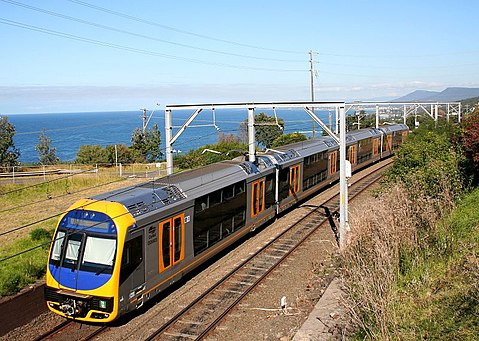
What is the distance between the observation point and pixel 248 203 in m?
16.6

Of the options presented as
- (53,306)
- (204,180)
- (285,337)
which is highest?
Answer: (204,180)

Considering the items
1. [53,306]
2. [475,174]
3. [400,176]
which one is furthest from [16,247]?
[475,174]

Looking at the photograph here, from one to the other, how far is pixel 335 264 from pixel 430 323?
210 inches

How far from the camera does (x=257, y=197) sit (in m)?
17.3

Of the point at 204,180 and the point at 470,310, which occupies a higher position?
the point at 204,180

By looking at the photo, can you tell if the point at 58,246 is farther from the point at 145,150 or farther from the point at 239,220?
the point at 145,150

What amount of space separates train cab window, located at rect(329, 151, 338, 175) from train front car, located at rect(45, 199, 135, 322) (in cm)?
1732

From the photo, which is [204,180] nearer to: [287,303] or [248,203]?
[248,203]

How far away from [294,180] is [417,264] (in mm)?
10229

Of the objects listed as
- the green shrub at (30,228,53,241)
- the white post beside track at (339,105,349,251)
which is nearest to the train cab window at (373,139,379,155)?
the white post beside track at (339,105,349,251)

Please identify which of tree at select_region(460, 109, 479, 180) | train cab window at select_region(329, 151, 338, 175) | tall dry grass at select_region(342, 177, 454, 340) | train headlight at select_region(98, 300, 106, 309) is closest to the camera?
tall dry grass at select_region(342, 177, 454, 340)

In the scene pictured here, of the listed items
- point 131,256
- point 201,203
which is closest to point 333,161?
point 201,203

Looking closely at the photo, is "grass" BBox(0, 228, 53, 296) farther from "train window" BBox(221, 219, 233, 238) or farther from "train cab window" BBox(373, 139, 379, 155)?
"train cab window" BBox(373, 139, 379, 155)

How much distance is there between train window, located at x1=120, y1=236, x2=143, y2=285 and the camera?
400 inches
